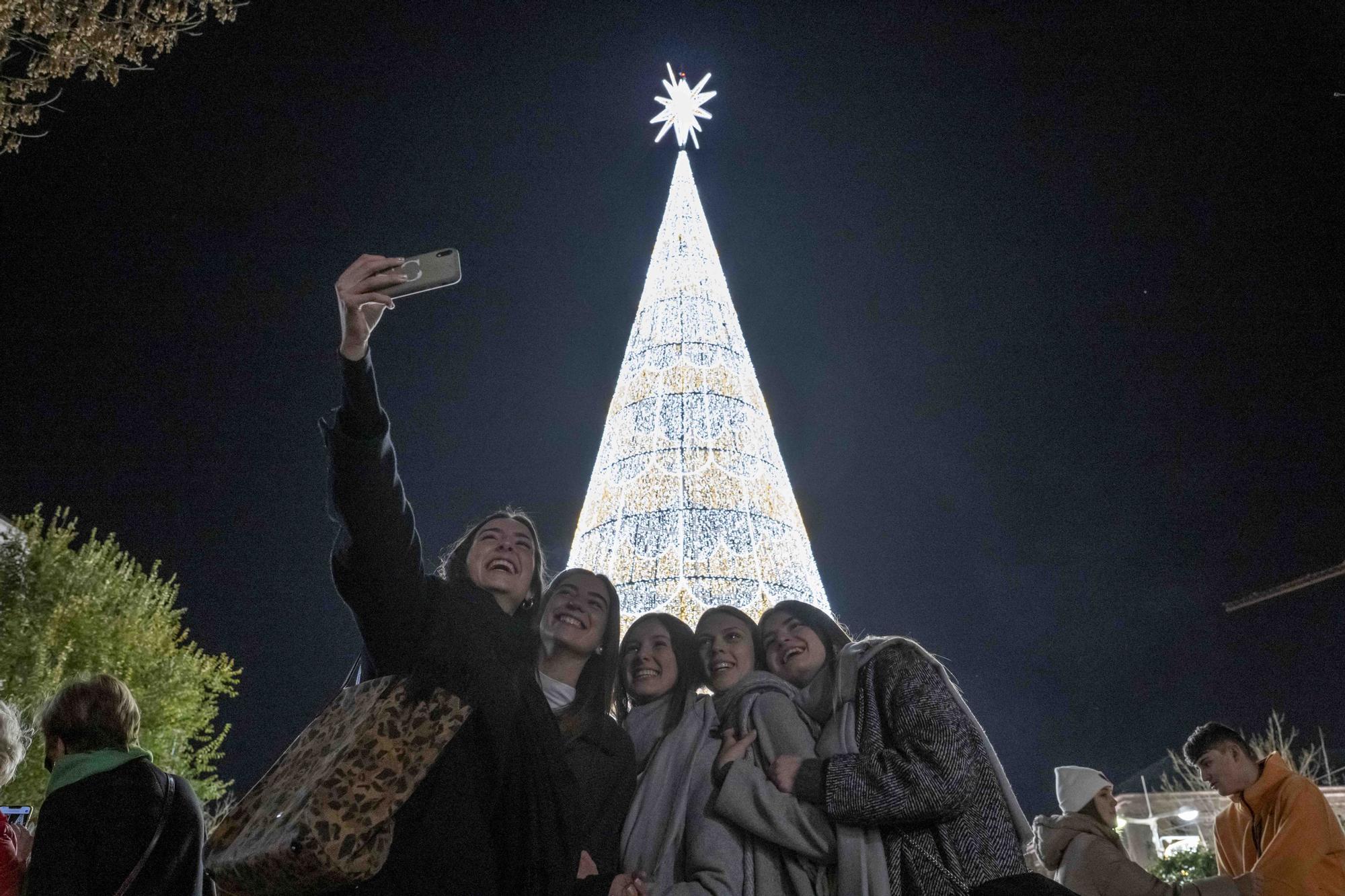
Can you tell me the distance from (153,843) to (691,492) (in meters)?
9.83

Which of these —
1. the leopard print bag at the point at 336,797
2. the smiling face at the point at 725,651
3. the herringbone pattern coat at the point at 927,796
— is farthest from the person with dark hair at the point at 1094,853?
the leopard print bag at the point at 336,797

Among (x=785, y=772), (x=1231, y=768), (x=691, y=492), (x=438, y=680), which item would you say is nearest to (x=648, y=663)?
(x=785, y=772)

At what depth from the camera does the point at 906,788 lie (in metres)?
2.47

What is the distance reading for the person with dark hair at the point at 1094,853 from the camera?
3533 mm

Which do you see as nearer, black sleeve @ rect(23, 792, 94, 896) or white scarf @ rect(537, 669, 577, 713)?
black sleeve @ rect(23, 792, 94, 896)

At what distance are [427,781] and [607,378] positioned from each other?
33.1 metres

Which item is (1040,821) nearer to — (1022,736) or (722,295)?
(722,295)

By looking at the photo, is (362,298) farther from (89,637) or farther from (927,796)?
(89,637)

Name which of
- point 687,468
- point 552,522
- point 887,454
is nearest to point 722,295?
point 687,468

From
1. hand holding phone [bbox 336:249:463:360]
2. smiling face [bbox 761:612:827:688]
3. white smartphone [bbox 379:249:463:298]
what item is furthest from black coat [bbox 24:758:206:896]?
smiling face [bbox 761:612:827:688]

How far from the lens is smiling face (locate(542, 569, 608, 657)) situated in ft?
10.3

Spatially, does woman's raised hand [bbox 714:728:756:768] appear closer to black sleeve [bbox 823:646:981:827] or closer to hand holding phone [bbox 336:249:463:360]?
black sleeve [bbox 823:646:981:827]

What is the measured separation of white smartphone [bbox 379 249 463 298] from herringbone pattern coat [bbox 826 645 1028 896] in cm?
169

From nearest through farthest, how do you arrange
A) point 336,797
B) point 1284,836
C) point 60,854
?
point 336,797
point 60,854
point 1284,836
